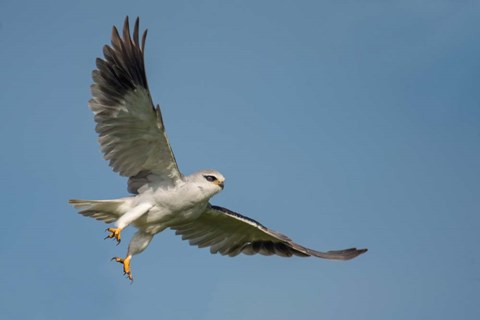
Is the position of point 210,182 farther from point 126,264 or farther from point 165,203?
point 126,264

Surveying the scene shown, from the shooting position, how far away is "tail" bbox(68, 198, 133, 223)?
15977mm

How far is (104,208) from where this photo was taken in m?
16.1

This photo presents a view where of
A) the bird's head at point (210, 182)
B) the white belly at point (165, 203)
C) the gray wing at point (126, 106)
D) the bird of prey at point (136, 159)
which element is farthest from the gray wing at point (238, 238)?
the gray wing at point (126, 106)

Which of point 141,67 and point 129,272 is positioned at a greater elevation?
point 141,67

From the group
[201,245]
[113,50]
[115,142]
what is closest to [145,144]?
[115,142]

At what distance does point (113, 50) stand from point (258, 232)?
5.20 metres

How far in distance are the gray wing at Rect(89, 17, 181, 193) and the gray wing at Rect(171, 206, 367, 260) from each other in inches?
101

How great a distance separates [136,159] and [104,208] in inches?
40.3

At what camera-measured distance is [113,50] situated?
51.6 feet

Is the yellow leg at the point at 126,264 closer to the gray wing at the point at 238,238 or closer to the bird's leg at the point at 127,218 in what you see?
the bird's leg at the point at 127,218

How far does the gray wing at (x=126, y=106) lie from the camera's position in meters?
15.5

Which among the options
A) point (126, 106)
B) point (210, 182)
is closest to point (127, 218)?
point (210, 182)

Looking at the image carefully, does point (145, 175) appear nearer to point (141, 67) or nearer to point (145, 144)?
point (145, 144)

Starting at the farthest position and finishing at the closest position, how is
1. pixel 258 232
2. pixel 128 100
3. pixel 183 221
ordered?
pixel 258 232
pixel 183 221
pixel 128 100
